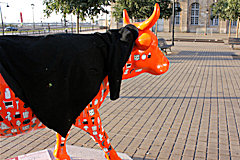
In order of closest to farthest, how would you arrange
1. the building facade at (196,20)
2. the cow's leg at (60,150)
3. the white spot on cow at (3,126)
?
the white spot on cow at (3,126), the cow's leg at (60,150), the building facade at (196,20)

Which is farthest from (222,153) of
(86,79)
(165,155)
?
(86,79)

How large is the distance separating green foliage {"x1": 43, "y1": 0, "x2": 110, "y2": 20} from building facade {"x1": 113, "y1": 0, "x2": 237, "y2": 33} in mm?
32399

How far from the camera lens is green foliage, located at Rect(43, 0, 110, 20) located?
390 inches

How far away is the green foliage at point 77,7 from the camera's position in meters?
9.91

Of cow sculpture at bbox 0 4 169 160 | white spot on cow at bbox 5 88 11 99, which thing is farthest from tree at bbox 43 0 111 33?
white spot on cow at bbox 5 88 11 99

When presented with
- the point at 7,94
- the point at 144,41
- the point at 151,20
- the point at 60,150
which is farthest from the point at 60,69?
the point at 60,150

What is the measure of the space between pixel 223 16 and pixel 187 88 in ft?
51.2

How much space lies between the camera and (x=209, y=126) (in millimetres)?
5238

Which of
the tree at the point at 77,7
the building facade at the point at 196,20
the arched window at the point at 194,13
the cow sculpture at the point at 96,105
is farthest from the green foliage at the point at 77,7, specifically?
the arched window at the point at 194,13

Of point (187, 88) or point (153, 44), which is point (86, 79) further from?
point (187, 88)

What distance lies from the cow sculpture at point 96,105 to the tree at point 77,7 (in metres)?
7.07

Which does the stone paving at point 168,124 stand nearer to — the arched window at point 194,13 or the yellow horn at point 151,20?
the yellow horn at point 151,20

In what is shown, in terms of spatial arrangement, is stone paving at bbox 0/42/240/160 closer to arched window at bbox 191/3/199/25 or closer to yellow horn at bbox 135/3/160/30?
yellow horn at bbox 135/3/160/30

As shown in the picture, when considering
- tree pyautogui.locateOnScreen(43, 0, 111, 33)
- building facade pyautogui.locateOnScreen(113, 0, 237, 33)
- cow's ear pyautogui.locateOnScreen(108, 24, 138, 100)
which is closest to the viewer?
cow's ear pyautogui.locateOnScreen(108, 24, 138, 100)
